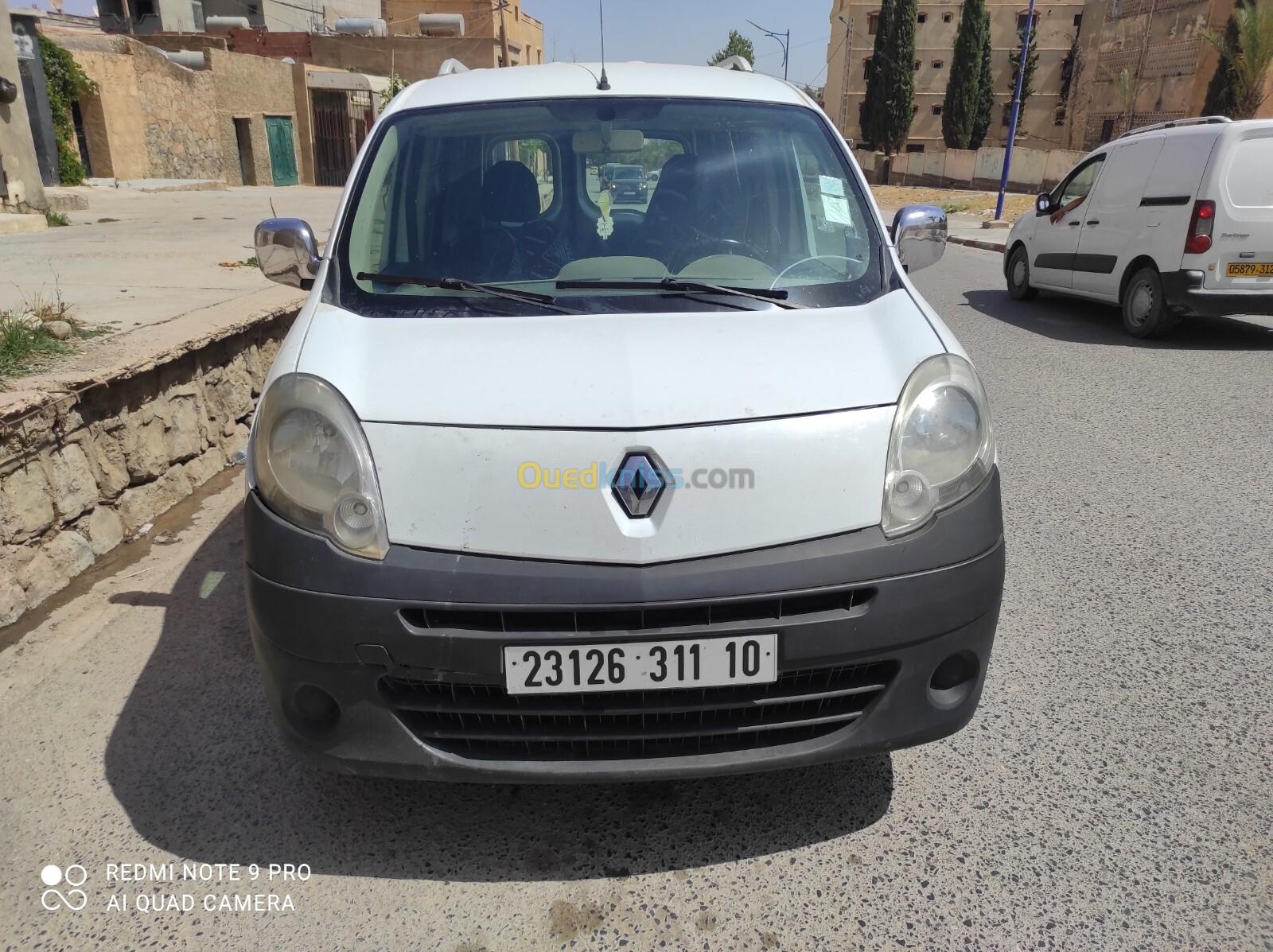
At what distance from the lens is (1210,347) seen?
8438 millimetres

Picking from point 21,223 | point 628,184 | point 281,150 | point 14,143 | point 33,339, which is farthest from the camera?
point 281,150

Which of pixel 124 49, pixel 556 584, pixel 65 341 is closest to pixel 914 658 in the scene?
pixel 556 584

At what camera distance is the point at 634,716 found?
2.09 meters

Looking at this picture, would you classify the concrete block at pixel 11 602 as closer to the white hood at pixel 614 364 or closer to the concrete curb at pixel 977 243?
the white hood at pixel 614 364

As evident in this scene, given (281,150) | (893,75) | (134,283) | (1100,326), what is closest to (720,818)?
(134,283)

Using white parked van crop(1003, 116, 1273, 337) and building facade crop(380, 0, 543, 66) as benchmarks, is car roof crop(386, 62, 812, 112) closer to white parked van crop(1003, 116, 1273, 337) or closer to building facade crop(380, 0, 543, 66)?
white parked van crop(1003, 116, 1273, 337)

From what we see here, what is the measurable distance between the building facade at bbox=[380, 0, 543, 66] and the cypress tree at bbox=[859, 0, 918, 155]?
63.1 feet

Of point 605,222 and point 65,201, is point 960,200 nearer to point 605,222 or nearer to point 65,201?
point 65,201

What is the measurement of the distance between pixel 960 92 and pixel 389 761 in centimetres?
5542

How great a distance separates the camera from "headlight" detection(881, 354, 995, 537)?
2096 mm

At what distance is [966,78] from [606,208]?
54.1 metres

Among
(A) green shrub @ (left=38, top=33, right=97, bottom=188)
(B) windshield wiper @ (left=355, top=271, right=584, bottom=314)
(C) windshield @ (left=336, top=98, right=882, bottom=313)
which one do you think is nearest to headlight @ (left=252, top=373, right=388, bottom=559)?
(C) windshield @ (left=336, top=98, right=882, bottom=313)

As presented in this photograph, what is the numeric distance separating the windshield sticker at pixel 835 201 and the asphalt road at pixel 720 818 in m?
1.57

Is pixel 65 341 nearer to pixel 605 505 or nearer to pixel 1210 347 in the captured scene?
pixel 605 505
